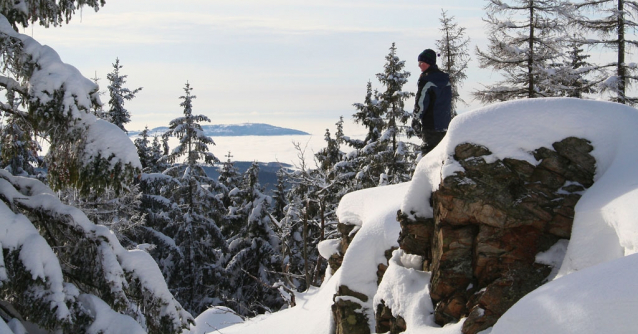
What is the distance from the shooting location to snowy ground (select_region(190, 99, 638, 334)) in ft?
13.4

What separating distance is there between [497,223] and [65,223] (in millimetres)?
5177

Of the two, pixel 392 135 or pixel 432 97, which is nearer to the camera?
pixel 432 97

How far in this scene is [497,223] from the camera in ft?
20.3

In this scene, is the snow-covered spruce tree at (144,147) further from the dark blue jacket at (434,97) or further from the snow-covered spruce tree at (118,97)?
the dark blue jacket at (434,97)

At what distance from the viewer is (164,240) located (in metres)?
22.6

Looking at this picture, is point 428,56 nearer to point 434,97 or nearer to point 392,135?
point 434,97

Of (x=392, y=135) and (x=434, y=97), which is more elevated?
(x=434, y=97)

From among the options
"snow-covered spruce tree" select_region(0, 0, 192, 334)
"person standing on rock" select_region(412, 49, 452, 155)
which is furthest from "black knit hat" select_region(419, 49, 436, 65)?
"snow-covered spruce tree" select_region(0, 0, 192, 334)

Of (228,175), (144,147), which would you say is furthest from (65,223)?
(228,175)

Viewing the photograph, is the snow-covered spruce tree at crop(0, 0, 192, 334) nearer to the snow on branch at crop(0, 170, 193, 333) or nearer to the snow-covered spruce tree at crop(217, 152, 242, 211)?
the snow on branch at crop(0, 170, 193, 333)

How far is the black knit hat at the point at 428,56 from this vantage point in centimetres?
874

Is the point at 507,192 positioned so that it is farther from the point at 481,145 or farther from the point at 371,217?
the point at 371,217

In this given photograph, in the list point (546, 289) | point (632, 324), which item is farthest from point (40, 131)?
point (632, 324)

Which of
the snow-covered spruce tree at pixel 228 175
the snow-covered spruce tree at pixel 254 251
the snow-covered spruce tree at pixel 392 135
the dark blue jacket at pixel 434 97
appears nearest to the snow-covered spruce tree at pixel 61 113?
the dark blue jacket at pixel 434 97
